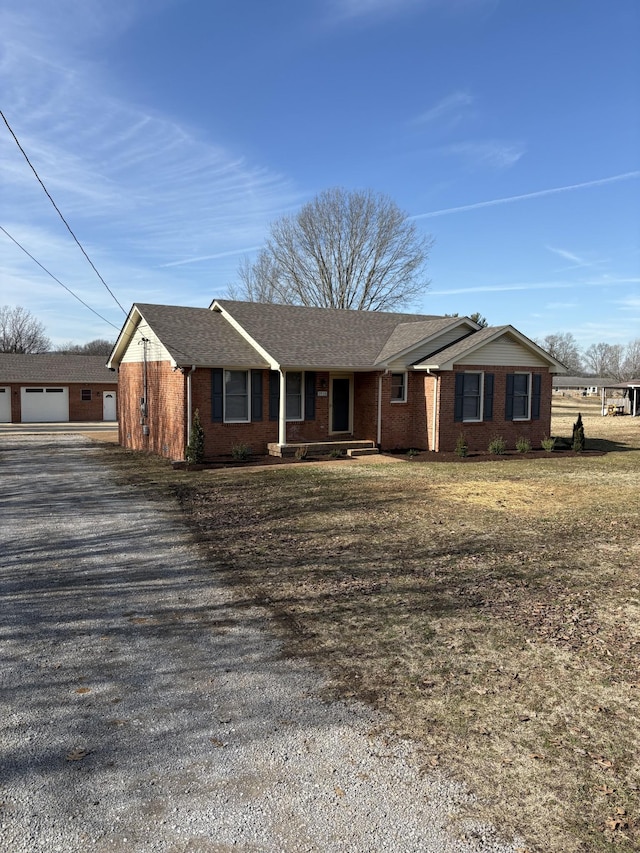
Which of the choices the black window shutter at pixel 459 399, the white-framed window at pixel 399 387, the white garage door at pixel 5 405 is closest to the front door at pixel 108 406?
the white garage door at pixel 5 405

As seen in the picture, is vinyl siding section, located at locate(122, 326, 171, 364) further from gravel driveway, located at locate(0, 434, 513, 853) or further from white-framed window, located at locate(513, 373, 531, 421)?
gravel driveway, located at locate(0, 434, 513, 853)

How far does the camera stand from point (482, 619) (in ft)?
18.9

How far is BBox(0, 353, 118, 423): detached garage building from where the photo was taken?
36875 millimetres

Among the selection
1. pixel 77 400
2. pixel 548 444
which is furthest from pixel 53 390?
pixel 548 444

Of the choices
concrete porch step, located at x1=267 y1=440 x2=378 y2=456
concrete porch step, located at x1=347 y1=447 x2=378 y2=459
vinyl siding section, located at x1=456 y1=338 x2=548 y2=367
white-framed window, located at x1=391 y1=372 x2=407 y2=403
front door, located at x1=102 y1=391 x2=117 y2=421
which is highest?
vinyl siding section, located at x1=456 y1=338 x2=548 y2=367

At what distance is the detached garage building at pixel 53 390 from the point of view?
36.9 meters

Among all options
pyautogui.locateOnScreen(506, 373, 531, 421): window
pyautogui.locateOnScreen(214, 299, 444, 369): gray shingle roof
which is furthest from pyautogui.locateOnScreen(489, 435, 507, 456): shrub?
pyautogui.locateOnScreen(214, 299, 444, 369): gray shingle roof

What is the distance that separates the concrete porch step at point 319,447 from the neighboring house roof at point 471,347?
2971mm

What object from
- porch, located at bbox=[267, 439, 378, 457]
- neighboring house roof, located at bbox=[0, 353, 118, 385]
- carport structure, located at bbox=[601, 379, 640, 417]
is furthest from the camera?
carport structure, located at bbox=[601, 379, 640, 417]

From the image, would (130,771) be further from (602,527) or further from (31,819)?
(602,527)

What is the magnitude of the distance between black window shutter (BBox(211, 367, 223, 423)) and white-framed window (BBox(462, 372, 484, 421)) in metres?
7.55

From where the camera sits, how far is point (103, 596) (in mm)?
6262

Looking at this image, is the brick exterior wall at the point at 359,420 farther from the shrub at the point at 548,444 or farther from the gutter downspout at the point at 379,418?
the shrub at the point at 548,444

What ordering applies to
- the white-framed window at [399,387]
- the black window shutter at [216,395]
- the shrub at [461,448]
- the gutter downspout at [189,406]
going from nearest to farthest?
the gutter downspout at [189,406], the black window shutter at [216,395], the shrub at [461,448], the white-framed window at [399,387]
